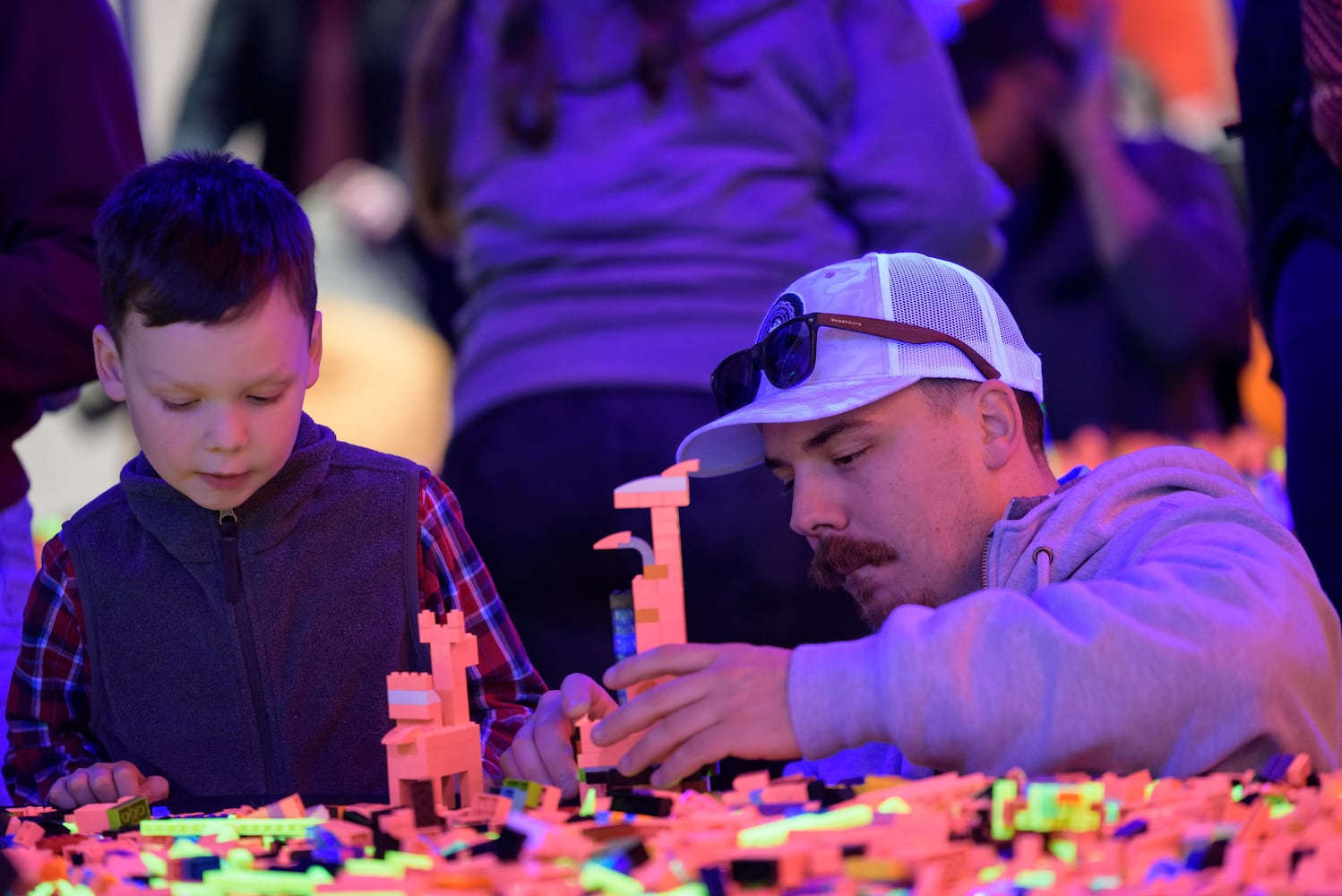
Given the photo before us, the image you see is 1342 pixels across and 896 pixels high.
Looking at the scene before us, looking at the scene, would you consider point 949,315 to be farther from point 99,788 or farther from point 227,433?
point 99,788

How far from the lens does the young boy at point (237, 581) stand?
1.79 m

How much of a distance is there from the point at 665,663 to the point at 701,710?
6 centimetres

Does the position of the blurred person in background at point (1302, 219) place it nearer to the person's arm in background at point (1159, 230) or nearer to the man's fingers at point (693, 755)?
the man's fingers at point (693, 755)

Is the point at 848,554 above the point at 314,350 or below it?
below

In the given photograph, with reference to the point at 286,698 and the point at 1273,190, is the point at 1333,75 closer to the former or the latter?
the point at 1273,190

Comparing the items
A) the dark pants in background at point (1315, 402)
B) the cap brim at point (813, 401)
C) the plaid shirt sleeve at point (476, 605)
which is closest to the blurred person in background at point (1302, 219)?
the dark pants in background at point (1315, 402)

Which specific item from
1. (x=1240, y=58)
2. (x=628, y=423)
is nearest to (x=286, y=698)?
(x=628, y=423)

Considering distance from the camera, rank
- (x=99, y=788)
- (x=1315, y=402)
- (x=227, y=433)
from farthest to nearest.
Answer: (x=1315, y=402) < (x=227, y=433) < (x=99, y=788)

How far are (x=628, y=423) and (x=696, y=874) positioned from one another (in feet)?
4.94

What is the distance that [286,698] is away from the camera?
6.27 ft

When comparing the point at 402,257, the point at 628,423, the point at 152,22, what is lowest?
the point at 628,423

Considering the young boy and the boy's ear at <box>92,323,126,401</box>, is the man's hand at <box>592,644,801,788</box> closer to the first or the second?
the young boy

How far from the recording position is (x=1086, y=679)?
1273 millimetres

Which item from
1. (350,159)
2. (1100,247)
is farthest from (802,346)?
(350,159)
